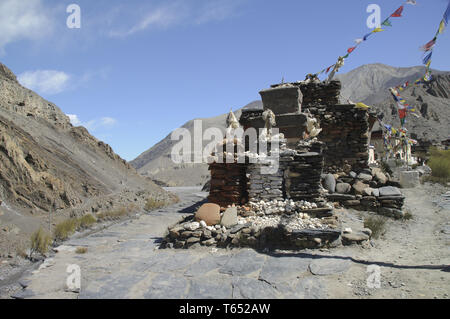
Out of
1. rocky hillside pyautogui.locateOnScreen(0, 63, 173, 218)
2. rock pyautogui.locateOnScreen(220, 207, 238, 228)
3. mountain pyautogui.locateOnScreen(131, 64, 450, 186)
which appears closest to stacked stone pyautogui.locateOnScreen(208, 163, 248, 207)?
rock pyautogui.locateOnScreen(220, 207, 238, 228)

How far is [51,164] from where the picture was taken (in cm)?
1147

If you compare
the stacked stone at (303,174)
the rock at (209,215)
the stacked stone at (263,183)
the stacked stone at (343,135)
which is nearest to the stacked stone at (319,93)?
the stacked stone at (343,135)

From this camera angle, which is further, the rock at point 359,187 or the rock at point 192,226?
the rock at point 359,187

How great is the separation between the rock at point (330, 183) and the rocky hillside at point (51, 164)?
8076 mm

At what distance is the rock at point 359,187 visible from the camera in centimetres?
807

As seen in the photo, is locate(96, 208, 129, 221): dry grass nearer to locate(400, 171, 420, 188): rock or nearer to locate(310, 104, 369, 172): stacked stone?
locate(310, 104, 369, 172): stacked stone

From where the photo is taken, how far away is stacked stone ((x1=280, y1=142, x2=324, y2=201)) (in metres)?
6.46

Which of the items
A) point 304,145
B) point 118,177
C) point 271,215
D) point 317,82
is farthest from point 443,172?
point 118,177

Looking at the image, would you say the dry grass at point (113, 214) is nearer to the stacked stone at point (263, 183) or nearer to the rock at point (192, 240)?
the rock at point (192, 240)

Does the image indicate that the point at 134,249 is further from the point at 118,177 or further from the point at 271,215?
the point at 118,177

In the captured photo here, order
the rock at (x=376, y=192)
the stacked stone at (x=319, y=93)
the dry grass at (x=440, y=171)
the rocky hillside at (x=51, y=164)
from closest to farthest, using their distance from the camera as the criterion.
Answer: the rock at (x=376, y=192) < the rocky hillside at (x=51, y=164) < the stacked stone at (x=319, y=93) < the dry grass at (x=440, y=171)

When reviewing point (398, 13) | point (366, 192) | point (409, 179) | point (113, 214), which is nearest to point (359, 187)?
point (366, 192)

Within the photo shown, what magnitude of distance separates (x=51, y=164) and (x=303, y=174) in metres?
9.67

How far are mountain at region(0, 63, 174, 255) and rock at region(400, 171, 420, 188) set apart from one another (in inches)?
413
